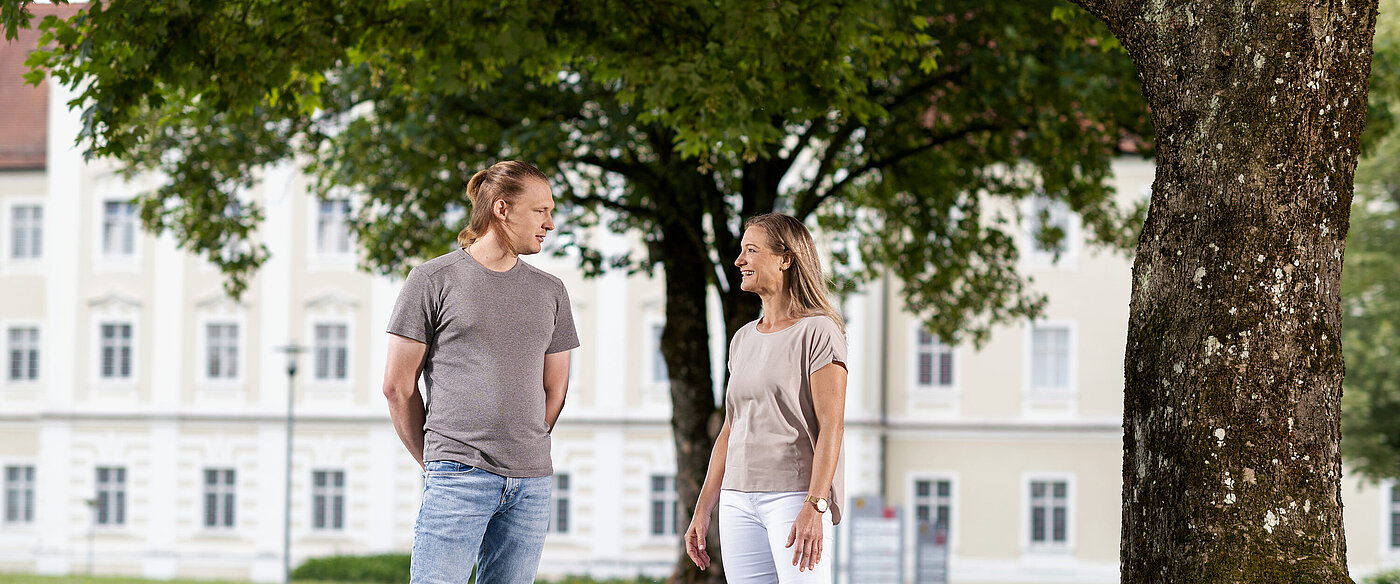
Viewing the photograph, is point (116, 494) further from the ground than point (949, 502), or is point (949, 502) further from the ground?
point (949, 502)

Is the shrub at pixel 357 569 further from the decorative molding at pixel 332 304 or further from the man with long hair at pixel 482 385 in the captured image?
the man with long hair at pixel 482 385

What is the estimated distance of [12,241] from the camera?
3572cm

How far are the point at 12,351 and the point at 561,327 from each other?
35.6 metres

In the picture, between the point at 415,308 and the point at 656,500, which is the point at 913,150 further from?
the point at 656,500

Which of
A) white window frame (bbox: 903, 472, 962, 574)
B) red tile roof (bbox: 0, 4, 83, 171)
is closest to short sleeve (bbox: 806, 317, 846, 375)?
white window frame (bbox: 903, 472, 962, 574)

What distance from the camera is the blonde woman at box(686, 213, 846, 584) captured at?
420cm

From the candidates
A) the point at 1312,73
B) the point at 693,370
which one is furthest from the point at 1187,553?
the point at 693,370

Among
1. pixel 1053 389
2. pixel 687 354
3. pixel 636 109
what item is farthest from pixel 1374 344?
pixel 636 109

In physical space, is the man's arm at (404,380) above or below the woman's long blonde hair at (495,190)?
below

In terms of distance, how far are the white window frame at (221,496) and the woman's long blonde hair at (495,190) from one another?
31.8 m

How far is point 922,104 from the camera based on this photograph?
563 inches

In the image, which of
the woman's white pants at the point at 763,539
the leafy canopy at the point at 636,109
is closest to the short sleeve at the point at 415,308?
the woman's white pants at the point at 763,539

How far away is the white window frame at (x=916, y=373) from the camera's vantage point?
32125 millimetres

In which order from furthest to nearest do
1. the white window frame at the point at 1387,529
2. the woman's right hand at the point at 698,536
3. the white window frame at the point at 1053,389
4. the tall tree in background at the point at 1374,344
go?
the white window frame at the point at 1053,389
the white window frame at the point at 1387,529
the tall tree in background at the point at 1374,344
the woman's right hand at the point at 698,536
